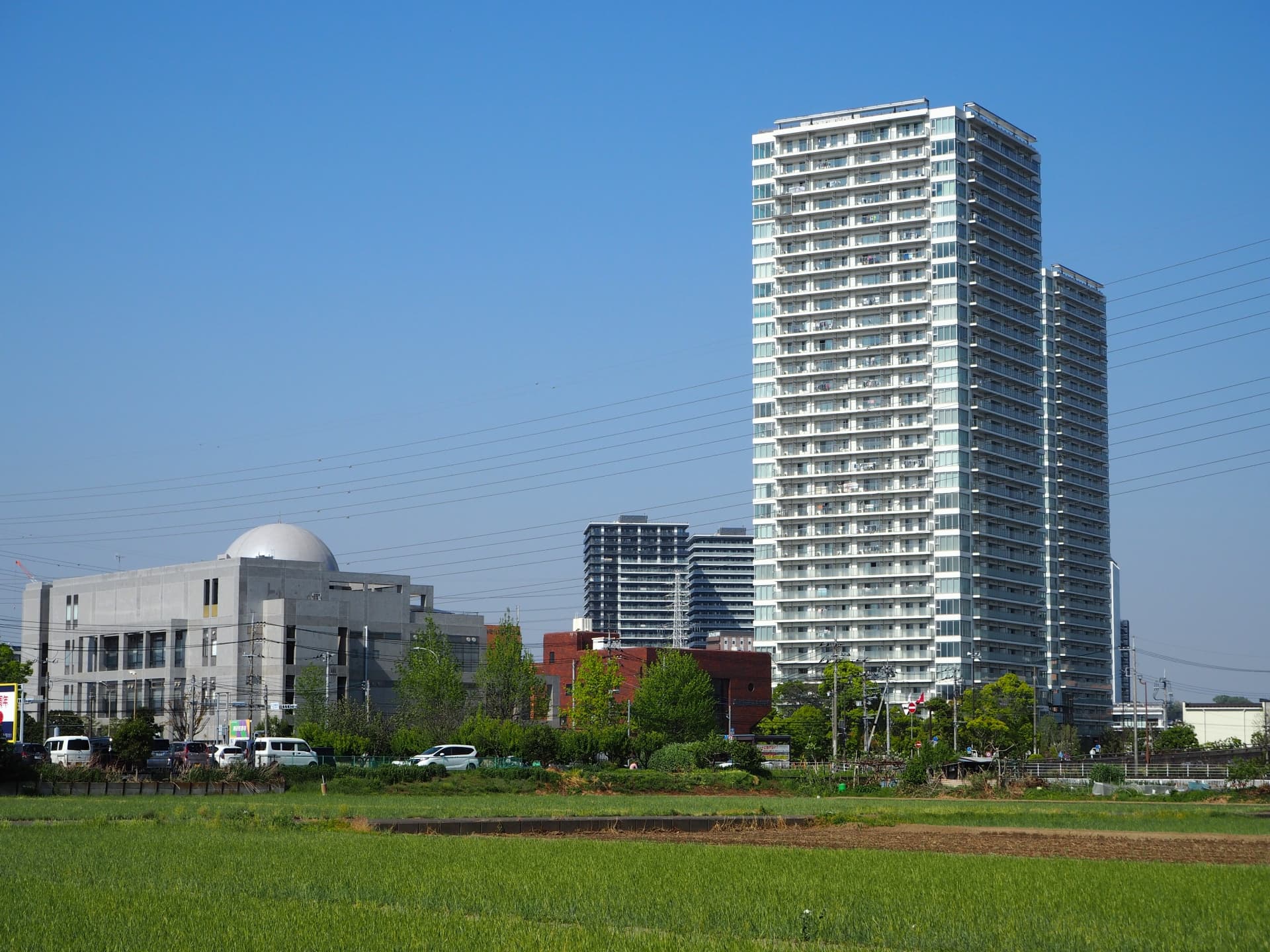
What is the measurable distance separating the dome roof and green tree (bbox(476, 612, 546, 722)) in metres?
18.9

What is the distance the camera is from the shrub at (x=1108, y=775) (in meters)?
77.8

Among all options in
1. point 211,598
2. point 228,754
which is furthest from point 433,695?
point 228,754

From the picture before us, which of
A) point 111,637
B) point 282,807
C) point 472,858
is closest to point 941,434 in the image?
point 111,637

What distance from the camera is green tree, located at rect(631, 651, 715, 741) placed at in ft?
391

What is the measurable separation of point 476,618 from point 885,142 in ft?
234

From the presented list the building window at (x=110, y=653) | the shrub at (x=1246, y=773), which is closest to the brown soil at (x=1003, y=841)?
the shrub at (x=1246, y=773)

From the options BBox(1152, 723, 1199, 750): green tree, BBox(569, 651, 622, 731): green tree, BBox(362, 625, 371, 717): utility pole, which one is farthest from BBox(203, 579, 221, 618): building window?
BBox(1152, 723, 1199, 750): green tree

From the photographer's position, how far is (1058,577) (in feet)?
613

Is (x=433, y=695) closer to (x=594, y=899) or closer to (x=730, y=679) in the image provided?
(x=730, y=679)

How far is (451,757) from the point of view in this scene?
268 feet

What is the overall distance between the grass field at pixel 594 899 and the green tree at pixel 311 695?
2973 inches

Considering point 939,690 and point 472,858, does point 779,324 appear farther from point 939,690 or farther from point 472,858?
point 472,858

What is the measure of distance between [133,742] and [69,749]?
10844 mm

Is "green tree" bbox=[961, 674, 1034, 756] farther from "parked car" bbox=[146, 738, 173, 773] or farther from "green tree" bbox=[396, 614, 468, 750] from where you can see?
"parked car" bbox=[146, 738, 173, 773]
